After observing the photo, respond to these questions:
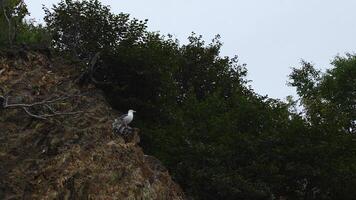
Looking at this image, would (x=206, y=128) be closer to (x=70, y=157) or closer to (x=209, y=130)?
(x=209, y=130)

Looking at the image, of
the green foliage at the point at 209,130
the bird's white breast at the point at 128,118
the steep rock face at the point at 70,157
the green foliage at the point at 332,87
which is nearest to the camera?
the steep rock face at the point at 70,157

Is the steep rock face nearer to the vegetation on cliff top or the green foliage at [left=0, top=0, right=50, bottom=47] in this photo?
the vegetation on cliff top

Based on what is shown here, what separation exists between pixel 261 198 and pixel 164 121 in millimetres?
6362

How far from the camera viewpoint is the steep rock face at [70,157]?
15.7 m

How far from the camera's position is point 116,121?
18.3 m

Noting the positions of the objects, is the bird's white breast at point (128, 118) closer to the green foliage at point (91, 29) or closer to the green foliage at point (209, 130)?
the green foliage at point (209, 130)

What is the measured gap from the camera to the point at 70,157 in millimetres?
16578

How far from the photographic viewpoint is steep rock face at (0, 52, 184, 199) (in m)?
15.7

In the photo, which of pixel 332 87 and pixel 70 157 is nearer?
pixel 70 157

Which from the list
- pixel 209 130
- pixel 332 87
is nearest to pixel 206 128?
pixel 209 130

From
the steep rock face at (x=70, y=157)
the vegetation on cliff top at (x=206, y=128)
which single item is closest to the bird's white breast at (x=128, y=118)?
the steep rock face at (x=70, y=157)

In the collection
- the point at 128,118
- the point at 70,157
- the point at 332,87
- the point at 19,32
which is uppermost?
the point at 332,87

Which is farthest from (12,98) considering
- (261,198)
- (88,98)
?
(261,198)

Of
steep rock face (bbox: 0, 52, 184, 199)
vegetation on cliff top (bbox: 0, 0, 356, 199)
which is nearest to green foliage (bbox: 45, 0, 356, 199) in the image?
vegetation on cliff top (bbox: 0, 0, 356, 199)
